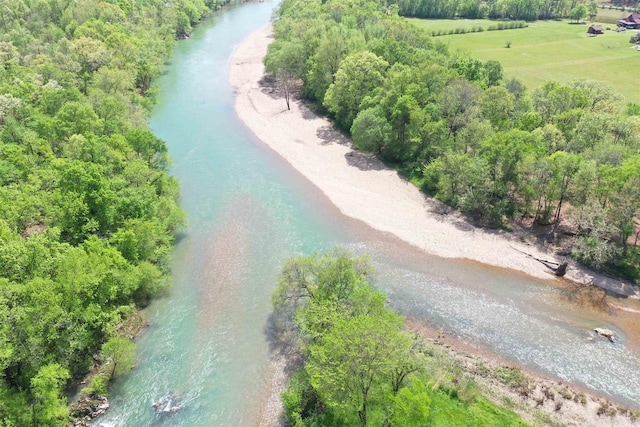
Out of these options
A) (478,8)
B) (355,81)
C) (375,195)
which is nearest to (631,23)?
(478,8)

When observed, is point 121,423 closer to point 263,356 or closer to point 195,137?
point 263,356

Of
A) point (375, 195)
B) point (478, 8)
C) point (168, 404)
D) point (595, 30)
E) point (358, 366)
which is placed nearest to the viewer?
point (358, 366)

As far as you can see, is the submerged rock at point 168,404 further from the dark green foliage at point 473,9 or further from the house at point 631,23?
the house at point 631,23

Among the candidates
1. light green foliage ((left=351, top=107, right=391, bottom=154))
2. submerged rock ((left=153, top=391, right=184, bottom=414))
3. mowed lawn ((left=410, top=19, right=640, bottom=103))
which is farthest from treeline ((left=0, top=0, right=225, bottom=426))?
mowed lawn ((left=410, top=19, right=640, bottom=103))

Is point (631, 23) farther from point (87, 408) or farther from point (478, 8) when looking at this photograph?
point (87, 408)

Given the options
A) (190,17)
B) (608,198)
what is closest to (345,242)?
(608,198)

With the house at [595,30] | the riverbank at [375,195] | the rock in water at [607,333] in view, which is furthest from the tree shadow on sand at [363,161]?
the house at [595,30]
